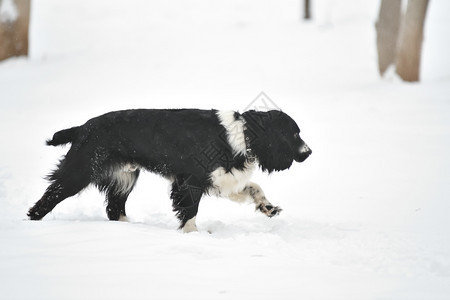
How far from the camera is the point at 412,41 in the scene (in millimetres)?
11594

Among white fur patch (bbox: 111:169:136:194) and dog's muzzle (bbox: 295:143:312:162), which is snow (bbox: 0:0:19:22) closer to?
white fur patch (bbox: 111:169:136:194)

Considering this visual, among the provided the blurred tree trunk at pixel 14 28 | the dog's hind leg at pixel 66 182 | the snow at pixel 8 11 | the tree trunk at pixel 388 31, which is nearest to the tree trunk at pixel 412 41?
the tree trunk at pixel 388 31

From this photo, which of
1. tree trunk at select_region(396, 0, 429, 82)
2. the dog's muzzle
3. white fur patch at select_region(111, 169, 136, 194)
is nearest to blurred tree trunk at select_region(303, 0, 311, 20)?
tree trunk at select_region(396, 0, 429, 82)

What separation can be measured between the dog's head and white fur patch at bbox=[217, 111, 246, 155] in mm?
81

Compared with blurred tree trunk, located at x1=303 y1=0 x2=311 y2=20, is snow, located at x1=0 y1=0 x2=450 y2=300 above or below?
below

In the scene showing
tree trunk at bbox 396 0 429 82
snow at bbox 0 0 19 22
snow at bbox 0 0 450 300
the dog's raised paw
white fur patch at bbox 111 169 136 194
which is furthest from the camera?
snow at bbox 0 0 19 22

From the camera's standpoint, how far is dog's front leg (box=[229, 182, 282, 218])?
18.2 feet

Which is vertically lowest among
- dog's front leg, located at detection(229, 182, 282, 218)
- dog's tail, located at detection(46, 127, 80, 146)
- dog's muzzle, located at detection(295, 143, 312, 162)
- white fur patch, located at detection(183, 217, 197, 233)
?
white fur patch, located at detection(183, 217, 197, 233)

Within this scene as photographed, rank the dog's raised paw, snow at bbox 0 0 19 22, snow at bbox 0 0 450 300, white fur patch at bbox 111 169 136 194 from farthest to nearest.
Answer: snow at bbox 0 0 19 22
the dog's raised paw
white fur patch at bbox 111 169 136 194
snow at bbox 0 0 450 300

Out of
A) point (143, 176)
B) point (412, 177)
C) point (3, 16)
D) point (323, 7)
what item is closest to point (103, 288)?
point (143, 176)

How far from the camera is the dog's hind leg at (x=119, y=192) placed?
5453 mm

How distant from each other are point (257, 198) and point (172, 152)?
0.96 meters

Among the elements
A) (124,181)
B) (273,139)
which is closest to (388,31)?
(273,139)

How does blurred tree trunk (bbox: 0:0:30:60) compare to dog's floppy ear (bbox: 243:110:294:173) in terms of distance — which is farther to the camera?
blurred tree trunk (bbox: 0:0:30:60)
